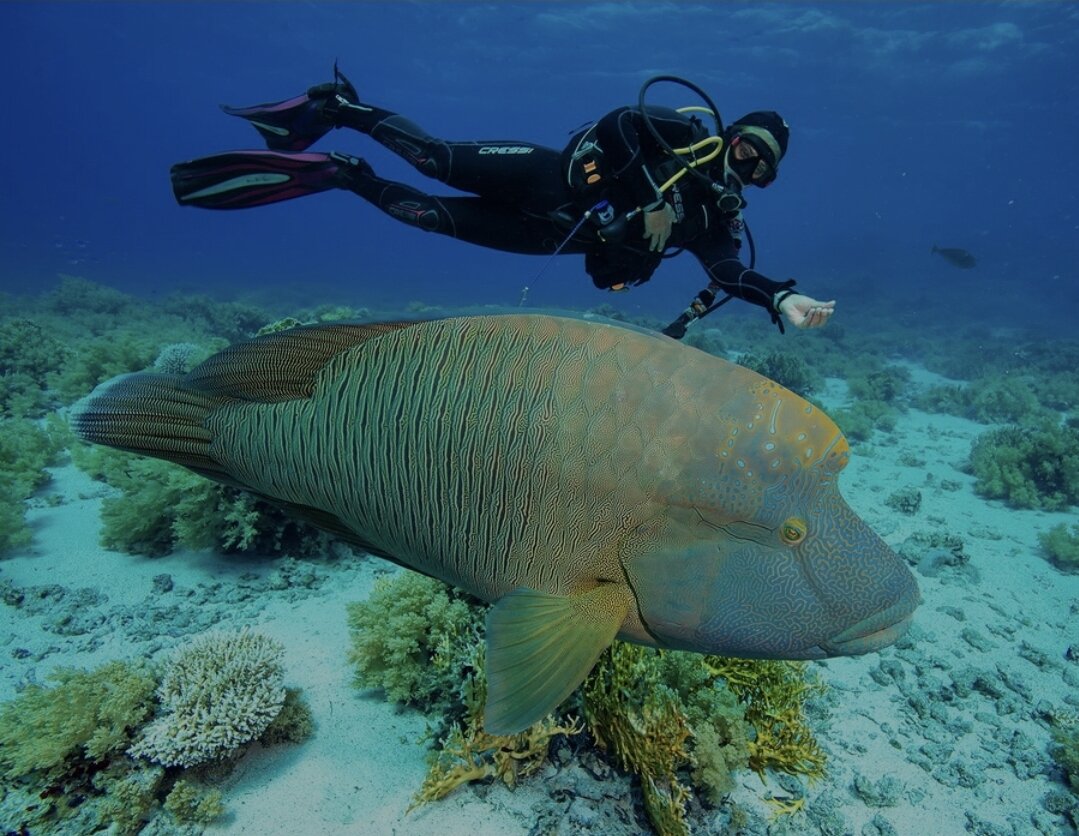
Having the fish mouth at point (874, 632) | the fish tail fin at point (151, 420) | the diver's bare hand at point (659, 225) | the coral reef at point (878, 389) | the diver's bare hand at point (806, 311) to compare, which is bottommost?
the coral reef at point (878, 389)

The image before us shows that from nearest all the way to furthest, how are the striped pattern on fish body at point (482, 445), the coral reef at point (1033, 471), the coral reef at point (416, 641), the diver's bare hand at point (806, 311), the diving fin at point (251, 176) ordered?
the striped pattern on fish body at point (482, 445) → the diver's bare hand at point (806, 311) → the coral reef at point (416, 641) → the diving fin at point (251, 176) → the coral reef at point (1033, 471)

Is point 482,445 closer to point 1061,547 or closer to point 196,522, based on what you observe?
point 196,522

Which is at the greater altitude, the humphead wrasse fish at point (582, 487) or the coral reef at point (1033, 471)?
the humphead wrasse fish at point (582, 487)

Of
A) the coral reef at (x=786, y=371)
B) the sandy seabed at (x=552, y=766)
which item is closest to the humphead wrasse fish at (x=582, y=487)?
the sandy seabed at (x=552, y=766)

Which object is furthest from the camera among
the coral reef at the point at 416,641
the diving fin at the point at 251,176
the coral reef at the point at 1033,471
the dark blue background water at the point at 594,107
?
the dark blue background water at the point at 594,107

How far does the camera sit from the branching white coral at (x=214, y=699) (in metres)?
2.97

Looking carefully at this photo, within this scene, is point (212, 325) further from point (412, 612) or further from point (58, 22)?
point (58, 22)

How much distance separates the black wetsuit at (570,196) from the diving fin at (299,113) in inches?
7.5

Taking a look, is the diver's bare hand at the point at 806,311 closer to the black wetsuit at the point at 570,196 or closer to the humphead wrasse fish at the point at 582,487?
the black wetsuit at the point at 570,196

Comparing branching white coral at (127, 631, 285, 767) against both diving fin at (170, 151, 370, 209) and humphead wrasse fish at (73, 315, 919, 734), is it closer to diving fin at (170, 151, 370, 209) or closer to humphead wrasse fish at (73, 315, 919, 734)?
humphead wrasse fish at (73, 315, 919, 734)

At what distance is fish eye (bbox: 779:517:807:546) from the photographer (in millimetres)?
1745

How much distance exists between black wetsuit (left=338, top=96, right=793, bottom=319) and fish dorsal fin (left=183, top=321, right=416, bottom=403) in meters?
2.96

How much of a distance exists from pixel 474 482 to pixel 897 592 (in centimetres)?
140

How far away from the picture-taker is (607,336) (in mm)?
1992
